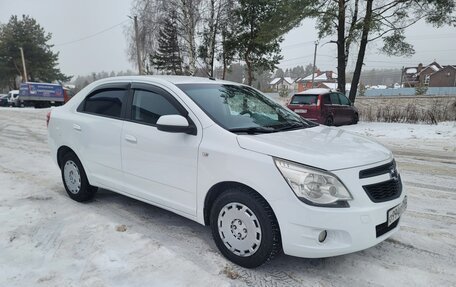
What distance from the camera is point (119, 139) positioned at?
3900 mm

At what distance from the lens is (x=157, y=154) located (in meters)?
3.50

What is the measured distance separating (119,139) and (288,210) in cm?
218

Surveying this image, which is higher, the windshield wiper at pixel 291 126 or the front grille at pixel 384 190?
the windshield wiper at pixel 291 126

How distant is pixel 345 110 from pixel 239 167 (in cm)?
1291

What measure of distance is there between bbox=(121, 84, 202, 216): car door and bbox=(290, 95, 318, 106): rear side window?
10.3 m

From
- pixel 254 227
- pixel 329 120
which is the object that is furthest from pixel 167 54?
pixel 254 227

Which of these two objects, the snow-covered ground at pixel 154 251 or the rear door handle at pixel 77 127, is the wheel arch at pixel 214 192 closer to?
the snow-covered ground at pixel 154 251

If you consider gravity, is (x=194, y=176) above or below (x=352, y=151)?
below

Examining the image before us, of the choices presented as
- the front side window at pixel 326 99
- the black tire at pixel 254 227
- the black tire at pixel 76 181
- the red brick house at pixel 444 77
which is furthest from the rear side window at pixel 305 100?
the red brick house at pixel 444 77

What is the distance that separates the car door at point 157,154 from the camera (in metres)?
3.29

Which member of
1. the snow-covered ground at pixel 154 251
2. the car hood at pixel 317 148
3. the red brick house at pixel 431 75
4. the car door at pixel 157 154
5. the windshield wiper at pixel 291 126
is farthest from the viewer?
the red brick house at pixel 431 75

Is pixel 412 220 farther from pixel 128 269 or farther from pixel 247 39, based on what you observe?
pixel 247 39

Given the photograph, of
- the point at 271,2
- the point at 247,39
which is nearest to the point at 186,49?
the point at 247,39

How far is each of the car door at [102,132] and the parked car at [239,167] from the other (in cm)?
1
